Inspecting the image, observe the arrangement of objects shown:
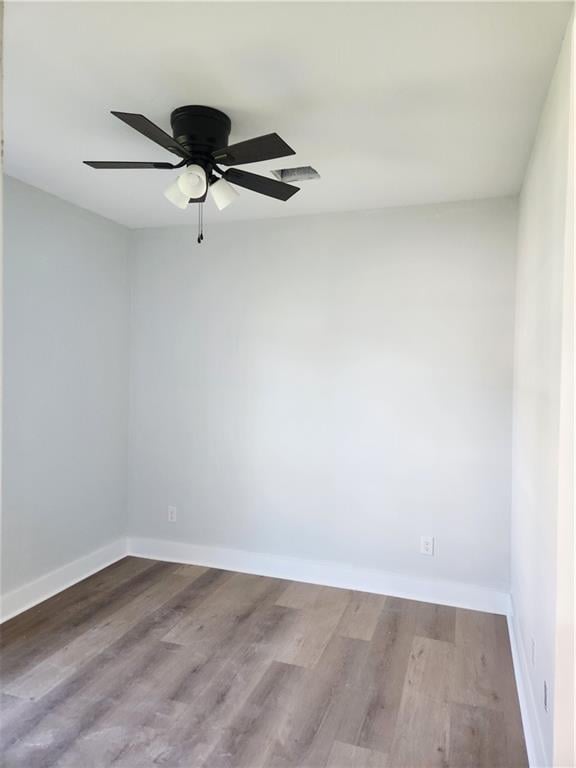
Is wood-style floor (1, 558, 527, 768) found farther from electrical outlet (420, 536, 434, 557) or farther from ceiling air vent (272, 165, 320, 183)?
ceiling air vent (272, 165, 320, 183)

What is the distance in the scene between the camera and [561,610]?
4.83 feet

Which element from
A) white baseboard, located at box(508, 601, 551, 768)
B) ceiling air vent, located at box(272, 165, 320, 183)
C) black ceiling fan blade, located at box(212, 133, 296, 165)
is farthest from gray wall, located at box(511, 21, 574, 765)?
ceiling air vent, located at box(272, 165, 320, 183)

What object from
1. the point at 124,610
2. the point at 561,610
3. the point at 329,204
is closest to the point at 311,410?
the point at 329,204

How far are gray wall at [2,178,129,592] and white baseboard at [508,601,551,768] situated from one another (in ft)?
8.97

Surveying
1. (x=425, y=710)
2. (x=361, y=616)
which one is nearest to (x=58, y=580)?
(x=361, y=616)

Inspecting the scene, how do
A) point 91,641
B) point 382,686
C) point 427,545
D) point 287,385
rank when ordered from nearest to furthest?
point 382,686, point 91,641, point 427,545, point 287,385

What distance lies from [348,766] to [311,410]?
2.06 m

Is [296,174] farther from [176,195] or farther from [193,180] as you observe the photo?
[193,180]

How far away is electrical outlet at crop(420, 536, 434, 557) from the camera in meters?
3.27

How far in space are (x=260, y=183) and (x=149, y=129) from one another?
558mm

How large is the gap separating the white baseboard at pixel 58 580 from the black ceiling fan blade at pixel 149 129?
260 centimetres

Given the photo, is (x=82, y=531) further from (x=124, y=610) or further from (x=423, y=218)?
(x=423, y=218)

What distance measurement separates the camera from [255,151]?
1.87 meters

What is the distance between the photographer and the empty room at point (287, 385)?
5.57 ft
